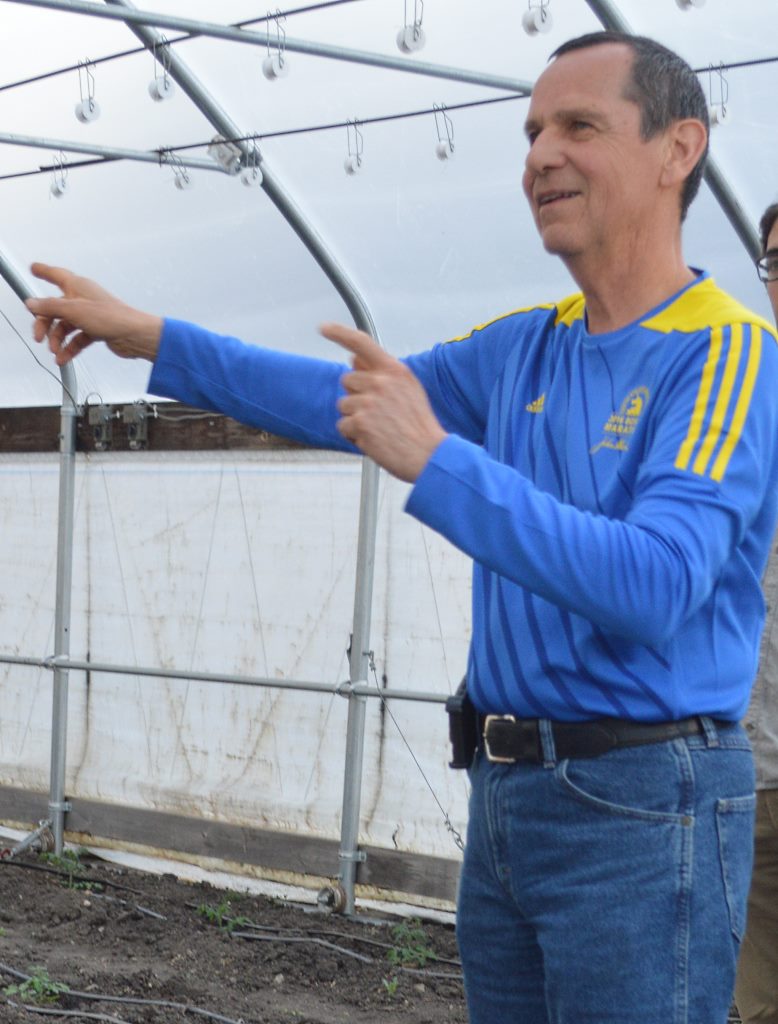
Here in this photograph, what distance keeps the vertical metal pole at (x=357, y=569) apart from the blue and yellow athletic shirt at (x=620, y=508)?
3467 millimetres

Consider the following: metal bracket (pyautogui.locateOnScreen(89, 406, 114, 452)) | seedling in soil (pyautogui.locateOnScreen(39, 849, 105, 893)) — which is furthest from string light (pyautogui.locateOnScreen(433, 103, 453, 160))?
seedling in soil (pyautogui.locateOnScreen(39, 849, 105, 893))

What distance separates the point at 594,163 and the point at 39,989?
3.52 meters

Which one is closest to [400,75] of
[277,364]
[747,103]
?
[747,103]

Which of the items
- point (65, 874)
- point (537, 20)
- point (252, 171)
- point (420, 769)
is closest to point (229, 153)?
point (252, 171)

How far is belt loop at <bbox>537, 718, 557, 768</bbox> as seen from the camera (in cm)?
140

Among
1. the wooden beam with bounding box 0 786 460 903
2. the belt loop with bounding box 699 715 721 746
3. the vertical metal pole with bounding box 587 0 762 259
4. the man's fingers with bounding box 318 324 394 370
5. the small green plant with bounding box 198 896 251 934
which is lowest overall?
the small green plant with bounding box 198 896 251 934

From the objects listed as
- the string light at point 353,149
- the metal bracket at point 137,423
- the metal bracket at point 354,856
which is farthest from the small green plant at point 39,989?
the string light at point 353,149

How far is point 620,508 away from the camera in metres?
1.38

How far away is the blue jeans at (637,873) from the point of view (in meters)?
1.36

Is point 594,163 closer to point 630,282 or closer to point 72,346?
point 630,282

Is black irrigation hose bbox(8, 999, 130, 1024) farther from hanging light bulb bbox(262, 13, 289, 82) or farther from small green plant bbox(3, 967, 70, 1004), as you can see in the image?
hanging light bulb bbox(262, 13, 289, 82)

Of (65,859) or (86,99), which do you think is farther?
(65,859)

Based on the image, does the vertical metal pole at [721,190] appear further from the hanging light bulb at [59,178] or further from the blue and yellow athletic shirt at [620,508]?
the blue and yellow athletic shirt at [620,508]

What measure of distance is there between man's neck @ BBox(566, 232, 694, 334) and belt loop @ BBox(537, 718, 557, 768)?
1.39 feet
